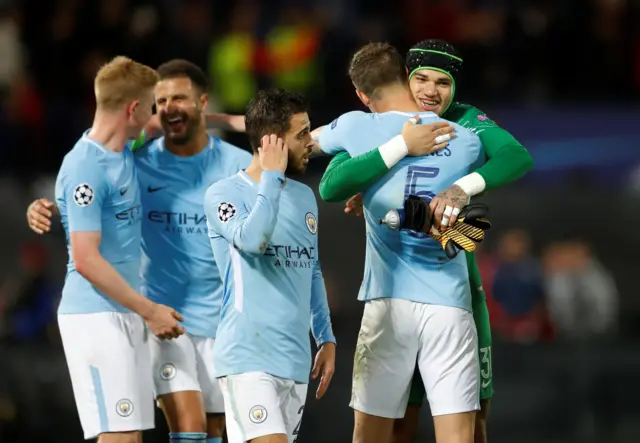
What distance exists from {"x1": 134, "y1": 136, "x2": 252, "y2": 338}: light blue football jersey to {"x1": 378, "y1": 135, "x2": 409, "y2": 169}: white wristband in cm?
144

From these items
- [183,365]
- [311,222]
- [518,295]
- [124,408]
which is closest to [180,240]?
[183,365]

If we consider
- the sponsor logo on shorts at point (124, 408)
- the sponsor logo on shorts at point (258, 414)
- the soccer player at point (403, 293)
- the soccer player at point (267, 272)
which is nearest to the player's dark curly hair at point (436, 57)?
the soccer player at point (403, 293)

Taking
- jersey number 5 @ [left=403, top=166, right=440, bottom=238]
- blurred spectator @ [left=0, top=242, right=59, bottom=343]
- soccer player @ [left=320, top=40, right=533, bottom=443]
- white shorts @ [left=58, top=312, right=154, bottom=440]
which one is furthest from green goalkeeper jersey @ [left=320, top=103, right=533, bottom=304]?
blurred spectator @ [left=0, top=242, right=59, bottom=343]

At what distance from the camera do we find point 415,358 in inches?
237

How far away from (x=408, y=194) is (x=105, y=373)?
1.81 metres

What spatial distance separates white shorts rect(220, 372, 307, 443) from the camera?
18.0 ft

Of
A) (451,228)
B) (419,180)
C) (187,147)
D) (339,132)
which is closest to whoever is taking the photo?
(451,228)

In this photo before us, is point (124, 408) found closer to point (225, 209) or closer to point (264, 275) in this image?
point (264, 275)

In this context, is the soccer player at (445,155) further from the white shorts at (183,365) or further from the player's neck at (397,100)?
the white shorts at (183,365)

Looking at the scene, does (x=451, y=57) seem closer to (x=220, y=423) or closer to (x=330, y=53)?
(x=220, y=423)

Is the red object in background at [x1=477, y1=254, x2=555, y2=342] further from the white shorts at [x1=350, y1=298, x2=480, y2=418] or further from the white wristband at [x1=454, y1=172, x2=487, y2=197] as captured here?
the white wristband at [x1=454, y1=172, x2=487, y2=197]

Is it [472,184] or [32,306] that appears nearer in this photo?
[472,184]

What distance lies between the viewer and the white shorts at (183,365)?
6773 millimetres

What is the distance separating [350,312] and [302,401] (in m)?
6.47
